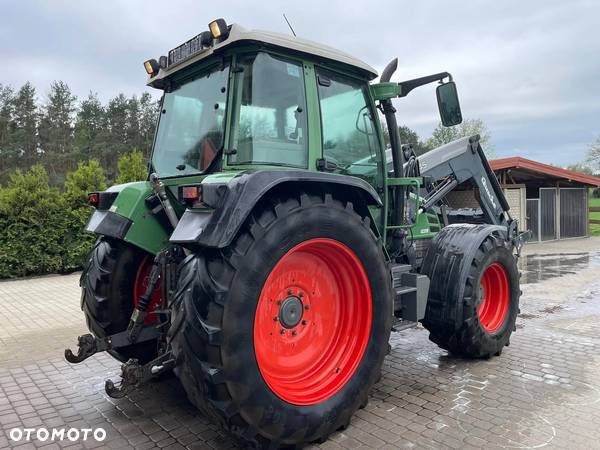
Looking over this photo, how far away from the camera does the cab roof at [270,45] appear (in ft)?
9.47

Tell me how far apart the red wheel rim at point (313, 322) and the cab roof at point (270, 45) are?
133 centimetres

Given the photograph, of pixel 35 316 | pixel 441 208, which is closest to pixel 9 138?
pixel 35 316

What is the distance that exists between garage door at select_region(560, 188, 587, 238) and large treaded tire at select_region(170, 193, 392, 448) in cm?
1923

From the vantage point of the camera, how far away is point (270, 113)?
10.2 feet

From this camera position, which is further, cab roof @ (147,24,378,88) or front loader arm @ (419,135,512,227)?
front loader arm @ (419,135,512,227)

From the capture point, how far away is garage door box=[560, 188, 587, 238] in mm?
18875

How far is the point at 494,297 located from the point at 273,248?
10.4 feet

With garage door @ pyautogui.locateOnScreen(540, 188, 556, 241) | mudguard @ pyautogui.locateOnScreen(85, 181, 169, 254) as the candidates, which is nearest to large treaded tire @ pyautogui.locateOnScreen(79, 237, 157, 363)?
mudguard @ pyautogui.locateOnScreen(85, 181, 169, 254)

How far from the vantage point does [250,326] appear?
246 centimetres

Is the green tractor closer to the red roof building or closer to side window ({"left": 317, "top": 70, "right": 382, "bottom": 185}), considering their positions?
side window ({"left": 317, "top": 70, "right": 382, "bottom": 185})

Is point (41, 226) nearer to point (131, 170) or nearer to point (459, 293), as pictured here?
point (131, 170)

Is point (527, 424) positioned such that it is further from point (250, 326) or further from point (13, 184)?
point (13, 184)

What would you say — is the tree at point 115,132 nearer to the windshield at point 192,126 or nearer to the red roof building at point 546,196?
the red roof building at point 546,196

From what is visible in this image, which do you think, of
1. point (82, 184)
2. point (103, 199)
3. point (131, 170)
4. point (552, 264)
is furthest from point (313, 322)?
point (552, 264)
